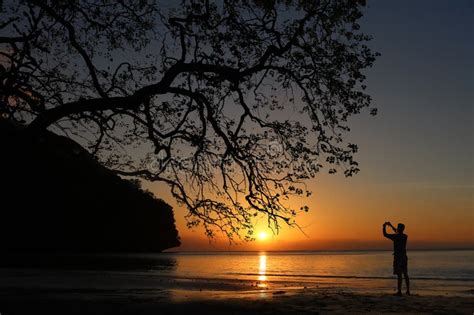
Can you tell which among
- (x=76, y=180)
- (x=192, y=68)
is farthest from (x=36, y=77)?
(x=76, y=180)

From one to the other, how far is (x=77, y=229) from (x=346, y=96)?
104 meters

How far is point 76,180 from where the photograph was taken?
78.5 m

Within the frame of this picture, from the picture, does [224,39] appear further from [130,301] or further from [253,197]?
[130,301]

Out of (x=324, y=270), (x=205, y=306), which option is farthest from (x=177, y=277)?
(x=324, y=270)

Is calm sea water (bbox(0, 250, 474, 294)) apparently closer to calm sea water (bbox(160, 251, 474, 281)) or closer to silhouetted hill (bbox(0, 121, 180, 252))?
calm sea water (bbox(160, 251, 474, 281))

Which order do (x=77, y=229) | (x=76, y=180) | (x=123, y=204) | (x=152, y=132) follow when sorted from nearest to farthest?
(x=152, y=132) → (x=76, y=180) → (x=77, y=229) → (x=123, y=204)

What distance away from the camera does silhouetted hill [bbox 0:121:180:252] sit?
57.9 metres

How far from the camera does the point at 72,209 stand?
314 feet

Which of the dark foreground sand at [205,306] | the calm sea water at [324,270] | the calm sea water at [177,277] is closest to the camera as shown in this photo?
the dark foreground sand at [205,306]

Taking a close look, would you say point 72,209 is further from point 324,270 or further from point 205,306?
point 205,306

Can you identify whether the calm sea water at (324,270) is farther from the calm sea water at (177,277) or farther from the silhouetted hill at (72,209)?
the silhouetted hill at (72,209)

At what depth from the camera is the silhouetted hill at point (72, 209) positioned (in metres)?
57.9

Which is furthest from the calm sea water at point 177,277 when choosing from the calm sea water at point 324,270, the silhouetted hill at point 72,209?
the silhouetted hill at point 72,209

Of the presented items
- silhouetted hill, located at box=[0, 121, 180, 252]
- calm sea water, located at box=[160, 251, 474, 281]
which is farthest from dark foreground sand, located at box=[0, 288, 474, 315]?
calm sea water, located at box=[160, 251, 474, 281]
